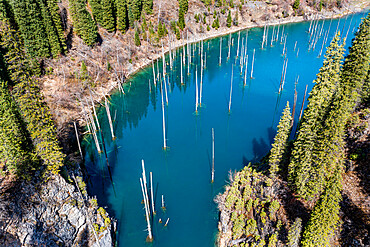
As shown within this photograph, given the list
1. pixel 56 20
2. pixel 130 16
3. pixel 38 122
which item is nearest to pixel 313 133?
pixel 38 122

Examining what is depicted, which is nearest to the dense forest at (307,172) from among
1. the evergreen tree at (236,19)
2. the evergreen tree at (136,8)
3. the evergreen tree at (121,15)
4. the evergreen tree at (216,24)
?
the evergreen tree at (121,15)

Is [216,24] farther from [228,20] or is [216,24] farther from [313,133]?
[313,133]

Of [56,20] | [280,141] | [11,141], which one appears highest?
[56,20]

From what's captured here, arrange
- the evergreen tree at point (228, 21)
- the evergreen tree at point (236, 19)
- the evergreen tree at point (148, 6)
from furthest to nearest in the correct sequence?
the evergreen tree at point (236, 19)
the evergreen tree at point (228, 21)
the evergreen tree at point (148, 6)

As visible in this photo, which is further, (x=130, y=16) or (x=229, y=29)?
(x=229, y=29)

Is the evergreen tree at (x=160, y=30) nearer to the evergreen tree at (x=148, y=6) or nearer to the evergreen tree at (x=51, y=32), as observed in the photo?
the evergreen tree at (x=148, y=6)

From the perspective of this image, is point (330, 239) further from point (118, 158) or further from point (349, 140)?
point (118, 158)
